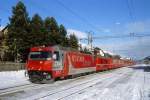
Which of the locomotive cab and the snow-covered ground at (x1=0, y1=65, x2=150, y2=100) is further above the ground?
the locomotive cab

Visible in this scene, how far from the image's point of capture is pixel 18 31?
58500 mm

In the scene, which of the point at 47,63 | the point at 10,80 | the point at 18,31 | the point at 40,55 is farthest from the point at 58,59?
the point at 18,31

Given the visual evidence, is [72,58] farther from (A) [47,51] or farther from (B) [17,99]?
(B) [17,99]

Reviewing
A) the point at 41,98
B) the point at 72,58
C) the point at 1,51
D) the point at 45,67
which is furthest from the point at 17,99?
the point at 1,51

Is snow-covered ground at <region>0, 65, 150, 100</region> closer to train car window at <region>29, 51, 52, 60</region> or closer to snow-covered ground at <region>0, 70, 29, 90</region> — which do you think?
snow-covered ground at <region>0, 70, 29, 90</region>

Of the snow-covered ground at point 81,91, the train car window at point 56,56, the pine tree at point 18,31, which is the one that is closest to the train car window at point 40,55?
the train car window at point 56,56

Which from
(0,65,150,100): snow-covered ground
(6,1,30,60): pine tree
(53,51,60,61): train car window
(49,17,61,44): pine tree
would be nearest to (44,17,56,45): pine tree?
(49,17,61,44): pine tree

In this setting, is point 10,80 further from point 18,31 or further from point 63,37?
point 63,37

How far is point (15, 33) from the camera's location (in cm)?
5806

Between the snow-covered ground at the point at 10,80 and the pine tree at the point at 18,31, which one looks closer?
the snow-covered ground at the point at 10,80

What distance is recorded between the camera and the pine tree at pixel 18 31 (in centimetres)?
5812

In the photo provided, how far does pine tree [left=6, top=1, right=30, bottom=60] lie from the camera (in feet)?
191

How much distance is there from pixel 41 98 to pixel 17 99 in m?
1.16

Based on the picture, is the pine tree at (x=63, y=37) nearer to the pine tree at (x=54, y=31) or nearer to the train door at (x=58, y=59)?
the pine tree at (x=54, y=31)
